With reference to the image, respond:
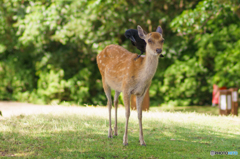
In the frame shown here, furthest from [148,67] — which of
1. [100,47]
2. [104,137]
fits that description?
[100,47]

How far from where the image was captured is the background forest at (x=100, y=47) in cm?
1330

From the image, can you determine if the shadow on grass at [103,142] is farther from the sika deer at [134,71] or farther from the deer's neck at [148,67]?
the deer's neck at [148,67]

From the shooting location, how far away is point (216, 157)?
5.55m

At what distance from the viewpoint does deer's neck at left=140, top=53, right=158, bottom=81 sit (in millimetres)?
5641

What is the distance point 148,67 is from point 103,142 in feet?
6.09

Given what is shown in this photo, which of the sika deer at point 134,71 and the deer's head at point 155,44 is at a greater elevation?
the deer's head at point 155,44

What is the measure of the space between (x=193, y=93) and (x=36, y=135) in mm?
9554

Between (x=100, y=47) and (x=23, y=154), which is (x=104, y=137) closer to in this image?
(x=23, y=154)

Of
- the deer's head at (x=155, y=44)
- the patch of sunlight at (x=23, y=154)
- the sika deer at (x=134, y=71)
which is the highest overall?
the deer's head at (x=155, y=44)

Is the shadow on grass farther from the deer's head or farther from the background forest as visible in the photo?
the background forest

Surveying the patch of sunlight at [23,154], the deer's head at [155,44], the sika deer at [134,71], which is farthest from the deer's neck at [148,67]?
the patch of sunlight at [23,154]

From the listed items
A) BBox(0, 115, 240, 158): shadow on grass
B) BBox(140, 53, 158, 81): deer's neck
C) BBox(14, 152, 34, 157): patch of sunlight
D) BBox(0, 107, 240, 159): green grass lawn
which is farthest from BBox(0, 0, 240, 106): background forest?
BBox(14, 152, 34, 157): patch of sunlight

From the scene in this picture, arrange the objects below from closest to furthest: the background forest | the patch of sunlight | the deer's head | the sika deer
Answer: the patch of sunlight → the deer's head → the sika deer → the background forest

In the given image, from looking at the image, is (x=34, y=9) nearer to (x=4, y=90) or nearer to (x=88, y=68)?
(x=88, y=68)
